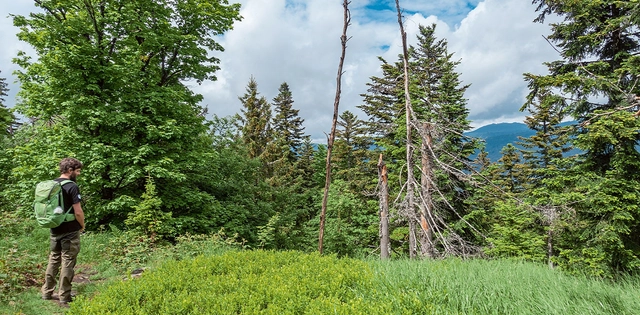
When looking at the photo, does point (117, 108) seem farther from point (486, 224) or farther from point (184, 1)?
point (486, 224)

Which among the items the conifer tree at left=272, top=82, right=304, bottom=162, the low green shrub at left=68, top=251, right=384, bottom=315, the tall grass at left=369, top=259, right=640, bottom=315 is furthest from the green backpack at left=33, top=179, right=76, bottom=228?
the conifer tree at left=272, top=82, right=304, bottom=162

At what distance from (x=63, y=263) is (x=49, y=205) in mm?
911

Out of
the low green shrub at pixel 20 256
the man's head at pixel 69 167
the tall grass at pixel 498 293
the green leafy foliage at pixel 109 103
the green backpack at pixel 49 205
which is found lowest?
the low green shrub at pixel 20 256

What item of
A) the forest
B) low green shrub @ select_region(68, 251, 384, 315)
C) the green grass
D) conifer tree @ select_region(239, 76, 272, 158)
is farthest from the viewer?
conifer tree @ select_region(239, 76, 272, 158)

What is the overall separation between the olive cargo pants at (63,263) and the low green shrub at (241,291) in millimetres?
1001

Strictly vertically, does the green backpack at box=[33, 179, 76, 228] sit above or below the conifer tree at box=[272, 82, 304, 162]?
below

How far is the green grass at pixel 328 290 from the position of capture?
107 inches

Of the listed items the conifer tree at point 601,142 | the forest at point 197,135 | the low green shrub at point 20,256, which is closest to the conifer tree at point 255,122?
the forest at point 197,135

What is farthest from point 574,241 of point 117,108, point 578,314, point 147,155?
point 117,108

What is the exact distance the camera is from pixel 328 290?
3482mm

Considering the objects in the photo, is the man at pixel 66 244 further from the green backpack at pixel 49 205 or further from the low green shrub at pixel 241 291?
the low green shrub at pixel 241 291

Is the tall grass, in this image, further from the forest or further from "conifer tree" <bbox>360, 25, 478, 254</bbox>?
"conifer tree" <bbox>360, 25, 478, 254</bbox>

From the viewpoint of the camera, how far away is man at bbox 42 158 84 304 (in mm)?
4457

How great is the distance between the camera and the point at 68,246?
4535mm
